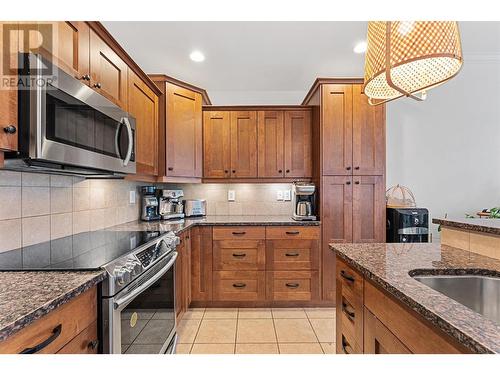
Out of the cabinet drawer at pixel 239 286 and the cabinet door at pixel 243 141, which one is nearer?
the cabinet drawer at pixel 239 286

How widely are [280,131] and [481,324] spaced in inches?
113

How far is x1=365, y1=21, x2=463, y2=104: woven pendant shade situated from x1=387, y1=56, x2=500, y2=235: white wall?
2475 millimetres

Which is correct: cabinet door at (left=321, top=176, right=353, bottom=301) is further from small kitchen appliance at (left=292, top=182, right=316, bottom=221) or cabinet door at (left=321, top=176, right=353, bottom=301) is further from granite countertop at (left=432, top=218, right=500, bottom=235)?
granite countertop at (left=432, top=218, right=500, bottom=235)

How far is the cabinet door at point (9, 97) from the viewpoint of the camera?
1.00 m

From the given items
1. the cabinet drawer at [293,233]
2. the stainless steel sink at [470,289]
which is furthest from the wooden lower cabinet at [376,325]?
the cabinet drawer at [293,233]

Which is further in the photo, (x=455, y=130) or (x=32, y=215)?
(x=455, y=130)

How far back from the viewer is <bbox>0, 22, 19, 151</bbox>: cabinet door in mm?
1000

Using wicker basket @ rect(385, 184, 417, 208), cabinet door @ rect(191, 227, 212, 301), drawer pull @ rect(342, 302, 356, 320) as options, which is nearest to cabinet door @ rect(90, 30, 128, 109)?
cabinet door @ rect(191, 227, 212, 301)

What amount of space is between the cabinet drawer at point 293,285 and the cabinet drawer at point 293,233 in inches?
14.2

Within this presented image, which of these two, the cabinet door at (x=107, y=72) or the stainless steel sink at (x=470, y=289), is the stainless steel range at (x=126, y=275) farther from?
the stainless steel sink at (x=470, y=289)

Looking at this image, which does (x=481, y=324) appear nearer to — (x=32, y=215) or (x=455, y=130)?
(x=32, y=215)

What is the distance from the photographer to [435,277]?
1.16m
